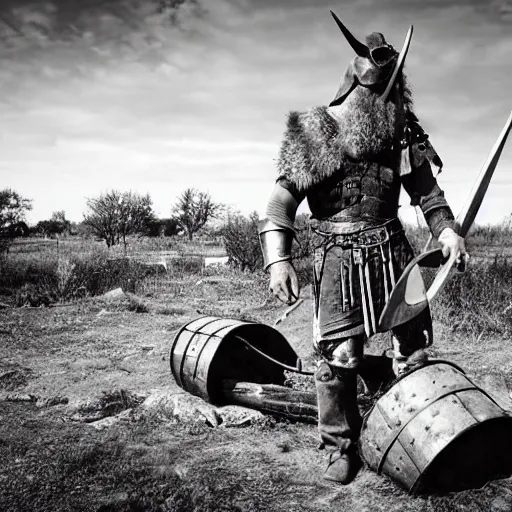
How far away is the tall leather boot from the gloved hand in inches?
30.5

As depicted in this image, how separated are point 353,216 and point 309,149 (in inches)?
17.1

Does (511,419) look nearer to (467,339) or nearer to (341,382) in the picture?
(341,382)

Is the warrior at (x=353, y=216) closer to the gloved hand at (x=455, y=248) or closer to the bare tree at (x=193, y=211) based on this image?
the gloved hand at (x=455, y=248)

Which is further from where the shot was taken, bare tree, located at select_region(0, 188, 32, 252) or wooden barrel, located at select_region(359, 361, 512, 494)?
bare tree, located at select_region(0, 188, 32, 252)

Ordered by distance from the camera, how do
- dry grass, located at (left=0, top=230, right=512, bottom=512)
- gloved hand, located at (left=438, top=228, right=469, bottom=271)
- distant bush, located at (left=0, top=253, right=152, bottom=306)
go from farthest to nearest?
distant bush, located at (left=0, top=253, right=152, bottom=306) < gloved hand, located at (left=438, top=228, right=469, bottom=271) < dry grass, located at (left=0, top=230, right=512, bottom=512)

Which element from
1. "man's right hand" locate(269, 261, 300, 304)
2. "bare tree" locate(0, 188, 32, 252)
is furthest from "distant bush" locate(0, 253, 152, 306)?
"man's right hand" locate(269, 261, 300, 304)

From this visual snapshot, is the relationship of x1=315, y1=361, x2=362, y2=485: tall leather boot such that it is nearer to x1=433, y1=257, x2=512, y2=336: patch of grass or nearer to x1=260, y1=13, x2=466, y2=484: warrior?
x1=260, y1=13, x2=466, y2=484: warrior

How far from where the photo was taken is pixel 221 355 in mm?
3730

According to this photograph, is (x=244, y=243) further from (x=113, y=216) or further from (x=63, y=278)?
(x=113, y=216)

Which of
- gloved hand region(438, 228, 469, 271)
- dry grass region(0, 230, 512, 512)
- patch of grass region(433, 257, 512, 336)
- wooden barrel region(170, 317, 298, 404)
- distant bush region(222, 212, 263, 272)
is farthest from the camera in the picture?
distant bush region(222, 212, 263, 272)

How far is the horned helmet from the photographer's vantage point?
2688 mm

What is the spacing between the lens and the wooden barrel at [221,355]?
368 cm

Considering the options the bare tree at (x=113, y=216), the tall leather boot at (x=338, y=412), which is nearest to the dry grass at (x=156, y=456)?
the tall leather boot at (x=338, y=412)

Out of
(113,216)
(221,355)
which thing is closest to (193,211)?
(113,216)
